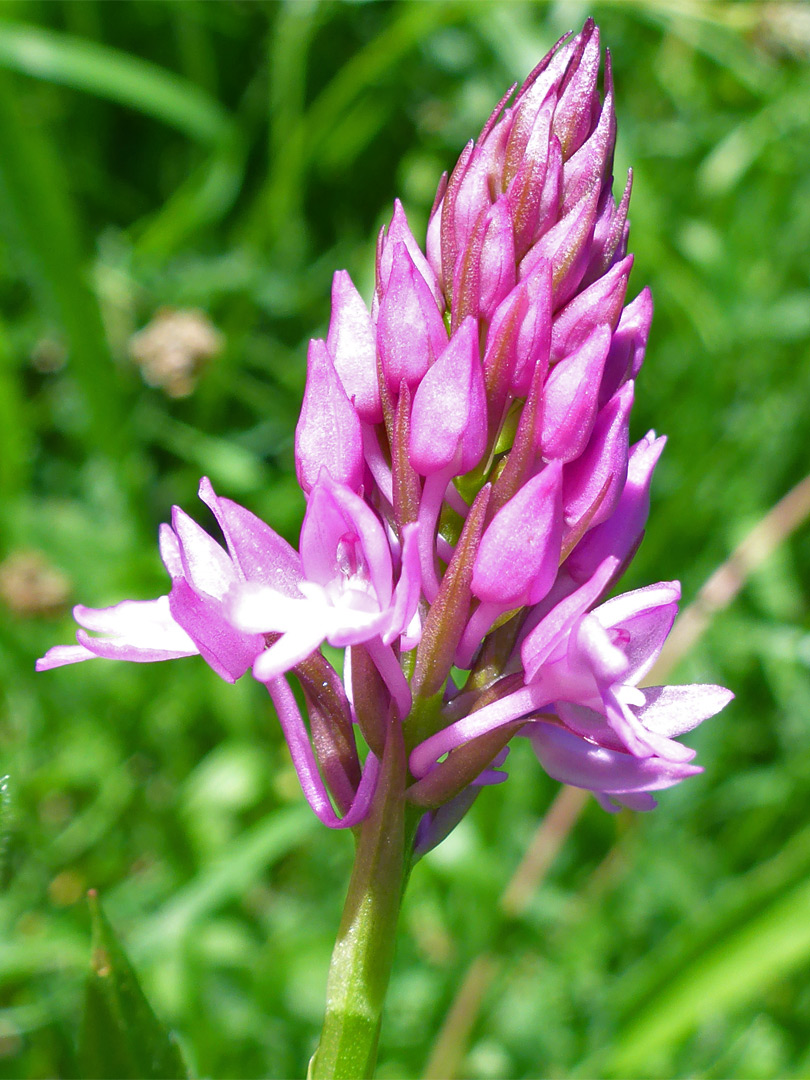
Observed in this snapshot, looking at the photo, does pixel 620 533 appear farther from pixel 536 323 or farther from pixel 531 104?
pixel 531 104

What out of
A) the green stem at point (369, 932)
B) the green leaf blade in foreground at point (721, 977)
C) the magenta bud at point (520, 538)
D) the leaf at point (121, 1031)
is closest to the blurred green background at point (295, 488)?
the green leaf blade in foreground at point (721, 977)

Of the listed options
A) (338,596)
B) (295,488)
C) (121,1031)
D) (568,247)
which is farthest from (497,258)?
(295,488)

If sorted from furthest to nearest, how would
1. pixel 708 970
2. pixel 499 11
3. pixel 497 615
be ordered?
pixel 499 11 < pixel 708 970 < pixel 497 615

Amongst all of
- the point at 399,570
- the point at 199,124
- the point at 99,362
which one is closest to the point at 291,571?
the point at 399,570

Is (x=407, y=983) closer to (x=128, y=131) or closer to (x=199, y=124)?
(x=199, y=124)

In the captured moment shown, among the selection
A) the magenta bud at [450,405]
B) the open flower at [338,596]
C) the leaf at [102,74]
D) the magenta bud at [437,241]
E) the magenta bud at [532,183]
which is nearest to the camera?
the open flower at [338,596]

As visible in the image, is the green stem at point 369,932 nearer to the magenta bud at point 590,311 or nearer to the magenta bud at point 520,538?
the magenta bud at point 520,538
